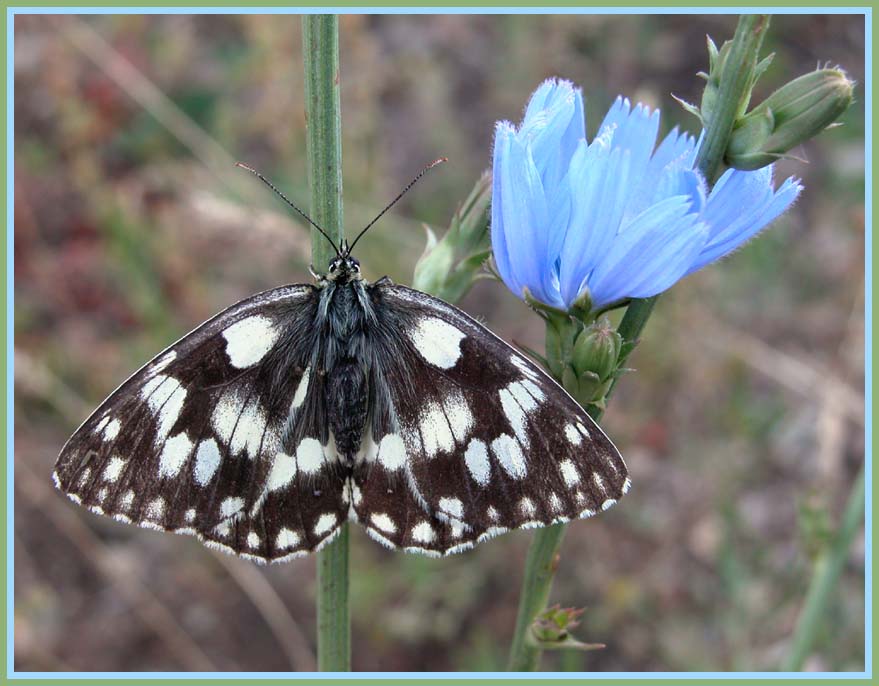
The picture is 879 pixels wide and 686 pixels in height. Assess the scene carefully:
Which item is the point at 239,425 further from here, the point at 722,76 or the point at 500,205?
the point at 722,76

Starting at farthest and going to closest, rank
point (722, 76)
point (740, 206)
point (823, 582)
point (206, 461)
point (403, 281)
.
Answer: point (403, 281)
point (823, 582)
point (206, 461)
point (740, 206)
point (722, 76)

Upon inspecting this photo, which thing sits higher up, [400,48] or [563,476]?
[400,48]

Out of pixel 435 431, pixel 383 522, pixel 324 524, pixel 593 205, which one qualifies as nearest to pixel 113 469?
pixel 324 524

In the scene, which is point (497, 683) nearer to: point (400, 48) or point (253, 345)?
point (253, 345)

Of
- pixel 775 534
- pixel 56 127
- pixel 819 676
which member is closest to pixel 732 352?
pixel 775 534

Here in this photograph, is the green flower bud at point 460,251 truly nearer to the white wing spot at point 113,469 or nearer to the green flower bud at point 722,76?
the green flower bud at point 722,76

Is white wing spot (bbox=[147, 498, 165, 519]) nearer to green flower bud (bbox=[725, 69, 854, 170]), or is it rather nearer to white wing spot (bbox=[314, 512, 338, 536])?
white wing spot (bbox=[314, 512, 338, 536])
